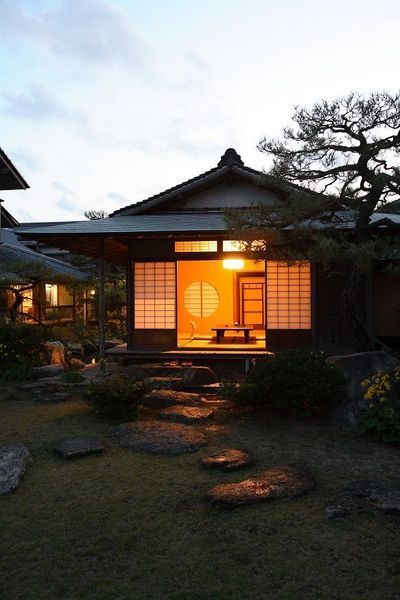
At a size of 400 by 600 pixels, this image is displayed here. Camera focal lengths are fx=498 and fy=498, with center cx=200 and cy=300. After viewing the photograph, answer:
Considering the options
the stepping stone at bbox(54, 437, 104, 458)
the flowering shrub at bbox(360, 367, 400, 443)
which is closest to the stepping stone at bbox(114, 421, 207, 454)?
the stepping stone at bbox(54, 437, 104, 458)

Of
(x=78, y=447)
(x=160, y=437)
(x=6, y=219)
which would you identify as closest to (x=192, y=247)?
(x=160, y=437)

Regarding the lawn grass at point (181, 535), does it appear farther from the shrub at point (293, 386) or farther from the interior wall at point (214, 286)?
the interior wall at point (214, 286)

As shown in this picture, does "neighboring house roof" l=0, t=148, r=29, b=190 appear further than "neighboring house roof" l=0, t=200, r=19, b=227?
No

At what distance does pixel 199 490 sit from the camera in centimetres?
460

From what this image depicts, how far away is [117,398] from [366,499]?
12.3 ft

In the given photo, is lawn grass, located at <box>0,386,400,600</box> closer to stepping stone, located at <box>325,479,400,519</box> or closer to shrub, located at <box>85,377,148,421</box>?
stepping stone, located at <box>325,479,400,519</box>

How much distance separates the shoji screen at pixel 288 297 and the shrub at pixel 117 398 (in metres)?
4.84

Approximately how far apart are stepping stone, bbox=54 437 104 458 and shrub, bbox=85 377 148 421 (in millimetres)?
949

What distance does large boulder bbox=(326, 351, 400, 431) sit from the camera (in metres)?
6.58

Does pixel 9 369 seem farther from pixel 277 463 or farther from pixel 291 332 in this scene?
pixel 277 463

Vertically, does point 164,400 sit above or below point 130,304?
below

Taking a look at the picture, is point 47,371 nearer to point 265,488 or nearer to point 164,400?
point 164,400

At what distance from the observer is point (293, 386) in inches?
268

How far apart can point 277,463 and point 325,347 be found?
6.12m
